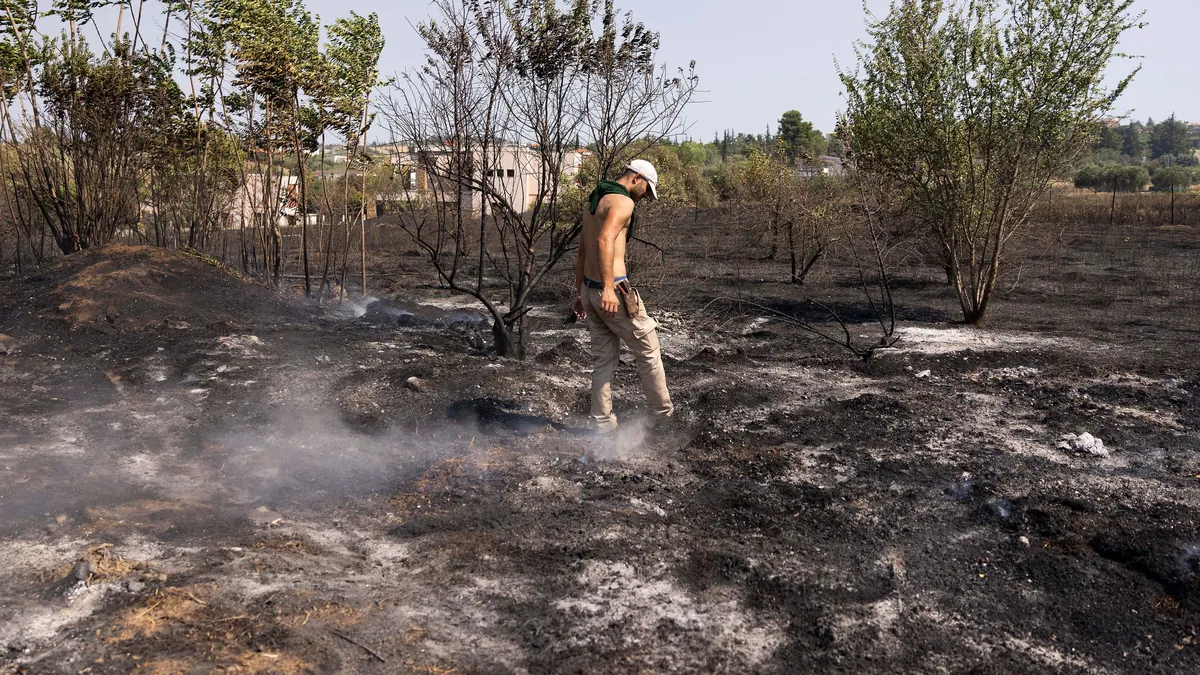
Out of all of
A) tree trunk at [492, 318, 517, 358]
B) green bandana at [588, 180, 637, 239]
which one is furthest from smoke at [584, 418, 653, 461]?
tree trunk at [492, 318, 517, 358]

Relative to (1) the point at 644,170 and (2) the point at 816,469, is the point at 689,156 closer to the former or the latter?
(1) the point at 644,170

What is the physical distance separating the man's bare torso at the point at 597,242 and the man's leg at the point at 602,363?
19cm

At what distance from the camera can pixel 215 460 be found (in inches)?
196

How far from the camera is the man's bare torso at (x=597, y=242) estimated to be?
4902 millimetres

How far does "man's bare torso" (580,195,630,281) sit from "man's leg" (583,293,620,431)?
0.19 m

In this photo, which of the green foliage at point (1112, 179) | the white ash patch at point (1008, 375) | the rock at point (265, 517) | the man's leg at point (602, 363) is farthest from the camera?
the green foliage at point (1112, 179)

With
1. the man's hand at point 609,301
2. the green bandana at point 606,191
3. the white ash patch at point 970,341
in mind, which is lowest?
the white ash patch at point 970,341

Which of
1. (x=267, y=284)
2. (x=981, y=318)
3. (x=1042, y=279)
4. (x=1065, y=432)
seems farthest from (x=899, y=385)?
(x=1042, y=279)

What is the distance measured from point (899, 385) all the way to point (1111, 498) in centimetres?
273

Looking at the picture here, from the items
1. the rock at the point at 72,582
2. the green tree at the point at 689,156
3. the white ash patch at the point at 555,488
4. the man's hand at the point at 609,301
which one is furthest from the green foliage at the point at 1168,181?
the rock at the point at 72,582

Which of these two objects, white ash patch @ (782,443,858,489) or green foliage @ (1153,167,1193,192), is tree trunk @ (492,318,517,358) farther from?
green foliage @ (1153,167,1193,192)

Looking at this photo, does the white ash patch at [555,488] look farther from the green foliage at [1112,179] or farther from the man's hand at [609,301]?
the green foliage at [1112,179]

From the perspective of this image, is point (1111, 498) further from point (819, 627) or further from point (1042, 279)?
point (1042, 279)

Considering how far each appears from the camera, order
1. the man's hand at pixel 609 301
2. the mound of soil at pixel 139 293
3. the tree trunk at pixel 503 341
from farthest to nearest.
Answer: the mound of soil at pixel 139 293
the tree trunk at pixel 503 341
the man's hand at pixel 609 301
